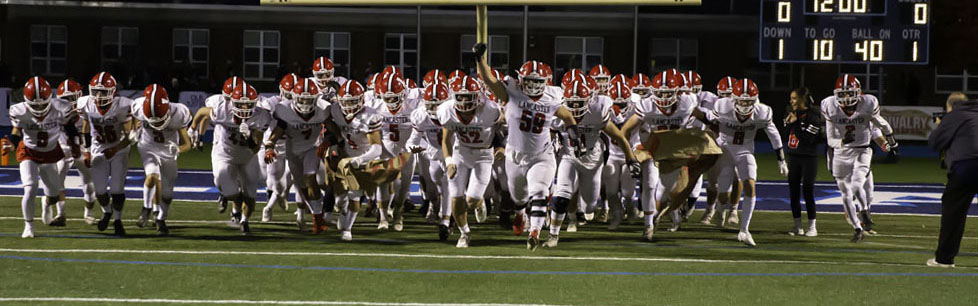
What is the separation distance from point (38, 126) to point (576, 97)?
524 centimetres

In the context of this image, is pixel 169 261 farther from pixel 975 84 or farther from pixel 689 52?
pixel 975 84

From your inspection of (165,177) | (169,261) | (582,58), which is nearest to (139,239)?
(165,177)

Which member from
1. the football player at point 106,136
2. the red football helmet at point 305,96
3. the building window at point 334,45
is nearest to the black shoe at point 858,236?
the red football helmet at point 305,96

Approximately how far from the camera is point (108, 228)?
13742mm

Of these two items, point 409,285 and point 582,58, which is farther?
point 582,58

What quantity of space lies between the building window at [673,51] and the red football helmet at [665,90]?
31.7 meters

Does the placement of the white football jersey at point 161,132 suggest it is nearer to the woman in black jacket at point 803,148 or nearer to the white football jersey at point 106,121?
the white football jersey at point 106,121

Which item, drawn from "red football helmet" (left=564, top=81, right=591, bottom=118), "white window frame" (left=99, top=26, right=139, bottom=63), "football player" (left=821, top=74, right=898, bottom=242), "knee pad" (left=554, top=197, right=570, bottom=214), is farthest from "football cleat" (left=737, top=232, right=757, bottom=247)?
"white window frame" (left=99, top=26, right=139, bottom=63)

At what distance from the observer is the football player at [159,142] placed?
13.0 meters

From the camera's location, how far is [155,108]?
13.0 m

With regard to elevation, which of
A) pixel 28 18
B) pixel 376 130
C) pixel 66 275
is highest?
pixel 28 18

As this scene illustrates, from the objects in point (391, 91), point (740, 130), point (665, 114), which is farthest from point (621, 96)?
point (391, 91)

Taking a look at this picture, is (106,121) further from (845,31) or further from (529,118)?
(845,31)

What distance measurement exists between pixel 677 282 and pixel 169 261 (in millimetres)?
4186
